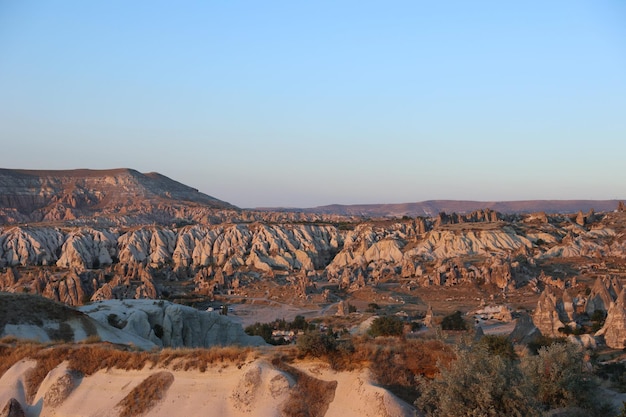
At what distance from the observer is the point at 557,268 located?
57344mm

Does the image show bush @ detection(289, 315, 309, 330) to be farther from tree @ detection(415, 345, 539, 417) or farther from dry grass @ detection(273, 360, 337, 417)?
tree @ detection(415, 345, 539, 417)

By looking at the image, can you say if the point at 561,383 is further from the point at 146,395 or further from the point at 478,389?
the point at 146,395

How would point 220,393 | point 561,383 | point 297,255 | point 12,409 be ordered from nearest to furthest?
point 220,393
point 561,383
point 12,409
point 297,255

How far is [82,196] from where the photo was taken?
13438 centimetres

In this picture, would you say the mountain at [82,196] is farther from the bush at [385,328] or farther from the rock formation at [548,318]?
the rock formation at [548,318]

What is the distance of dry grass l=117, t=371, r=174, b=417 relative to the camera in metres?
14.5

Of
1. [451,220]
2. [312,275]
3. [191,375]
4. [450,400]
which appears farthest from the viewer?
[451,220]

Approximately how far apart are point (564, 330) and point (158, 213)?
10606 cm

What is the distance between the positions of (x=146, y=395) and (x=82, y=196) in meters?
128

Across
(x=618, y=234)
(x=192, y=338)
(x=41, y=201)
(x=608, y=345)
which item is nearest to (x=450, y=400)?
(x=608, y=345)

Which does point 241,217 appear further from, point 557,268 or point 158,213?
point 557,268

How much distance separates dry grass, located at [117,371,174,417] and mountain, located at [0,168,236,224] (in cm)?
10535

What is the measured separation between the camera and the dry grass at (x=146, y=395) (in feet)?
47.4

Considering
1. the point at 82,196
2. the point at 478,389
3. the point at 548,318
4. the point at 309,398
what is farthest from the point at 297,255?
the point at 82,196
